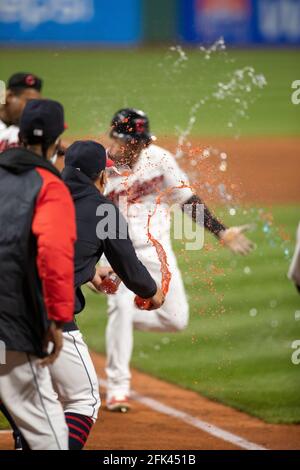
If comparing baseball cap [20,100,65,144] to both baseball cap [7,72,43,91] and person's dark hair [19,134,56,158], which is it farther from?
baseball cap [7,72,43,91]

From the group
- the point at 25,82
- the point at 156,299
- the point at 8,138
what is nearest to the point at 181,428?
the point at 156,299

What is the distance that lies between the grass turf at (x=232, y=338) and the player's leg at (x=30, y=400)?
268 cm

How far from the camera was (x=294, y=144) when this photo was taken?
66.4 ft

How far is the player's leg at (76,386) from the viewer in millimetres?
4457

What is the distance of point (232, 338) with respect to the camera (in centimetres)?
819

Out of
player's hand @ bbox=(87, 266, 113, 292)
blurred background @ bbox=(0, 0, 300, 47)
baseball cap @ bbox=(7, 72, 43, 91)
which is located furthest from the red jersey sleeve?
blurred background @ bbox=(0, 0, 300, 47)

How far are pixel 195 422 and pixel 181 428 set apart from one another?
0.52 ft

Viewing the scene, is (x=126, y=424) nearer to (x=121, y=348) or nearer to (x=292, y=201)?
(x=121, y=348)

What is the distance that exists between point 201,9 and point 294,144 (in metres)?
7.75

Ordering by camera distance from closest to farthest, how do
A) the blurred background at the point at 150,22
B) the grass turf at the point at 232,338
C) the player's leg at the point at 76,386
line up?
1. the player's leg at the point at 76,386
2. the grass turf at the point at 232,338
3. the blurred background at the point at 150,22

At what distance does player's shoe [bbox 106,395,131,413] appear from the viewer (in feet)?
21.7

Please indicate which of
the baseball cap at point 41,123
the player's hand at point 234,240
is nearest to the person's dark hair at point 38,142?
the baseball cap at point 41,123

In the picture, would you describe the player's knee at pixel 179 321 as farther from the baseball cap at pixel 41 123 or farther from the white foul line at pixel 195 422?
the baseball cap at pixel 41 123

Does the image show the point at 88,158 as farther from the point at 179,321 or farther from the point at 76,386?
the point at 179,321
